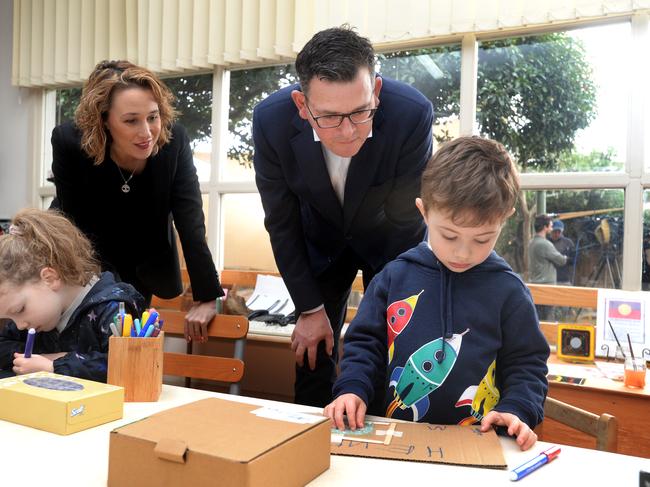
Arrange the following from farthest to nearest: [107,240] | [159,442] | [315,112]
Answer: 1. [107,240]
2. [315,112]
3. [159,442]

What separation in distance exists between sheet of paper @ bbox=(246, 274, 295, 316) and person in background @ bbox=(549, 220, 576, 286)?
46.8 inches

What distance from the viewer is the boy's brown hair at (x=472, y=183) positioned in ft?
3.57

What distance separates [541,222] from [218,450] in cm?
232

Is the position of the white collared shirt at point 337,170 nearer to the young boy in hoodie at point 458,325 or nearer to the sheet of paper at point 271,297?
the young boy in hoodie at point 458,325

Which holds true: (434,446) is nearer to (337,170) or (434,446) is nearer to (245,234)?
(337,170)

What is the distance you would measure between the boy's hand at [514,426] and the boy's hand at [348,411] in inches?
7.6

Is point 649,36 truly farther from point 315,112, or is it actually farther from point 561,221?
point 315,112

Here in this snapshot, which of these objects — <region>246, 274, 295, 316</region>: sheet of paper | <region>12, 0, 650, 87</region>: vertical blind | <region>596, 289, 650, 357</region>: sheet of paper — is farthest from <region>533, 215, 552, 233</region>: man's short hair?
<region>246, 274, 295, 316</region>: sheet of paper

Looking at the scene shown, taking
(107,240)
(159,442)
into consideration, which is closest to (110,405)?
(159,442)

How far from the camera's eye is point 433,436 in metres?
0.90

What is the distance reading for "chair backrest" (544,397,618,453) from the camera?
108cm

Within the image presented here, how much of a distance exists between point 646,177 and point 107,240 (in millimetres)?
2108

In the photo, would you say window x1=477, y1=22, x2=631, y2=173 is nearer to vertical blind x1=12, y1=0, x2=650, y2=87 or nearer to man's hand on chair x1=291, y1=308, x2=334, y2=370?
vertical blind x1=12, y1=0, x2=650, y2=87

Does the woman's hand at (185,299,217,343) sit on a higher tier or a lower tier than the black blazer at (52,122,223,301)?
lower
